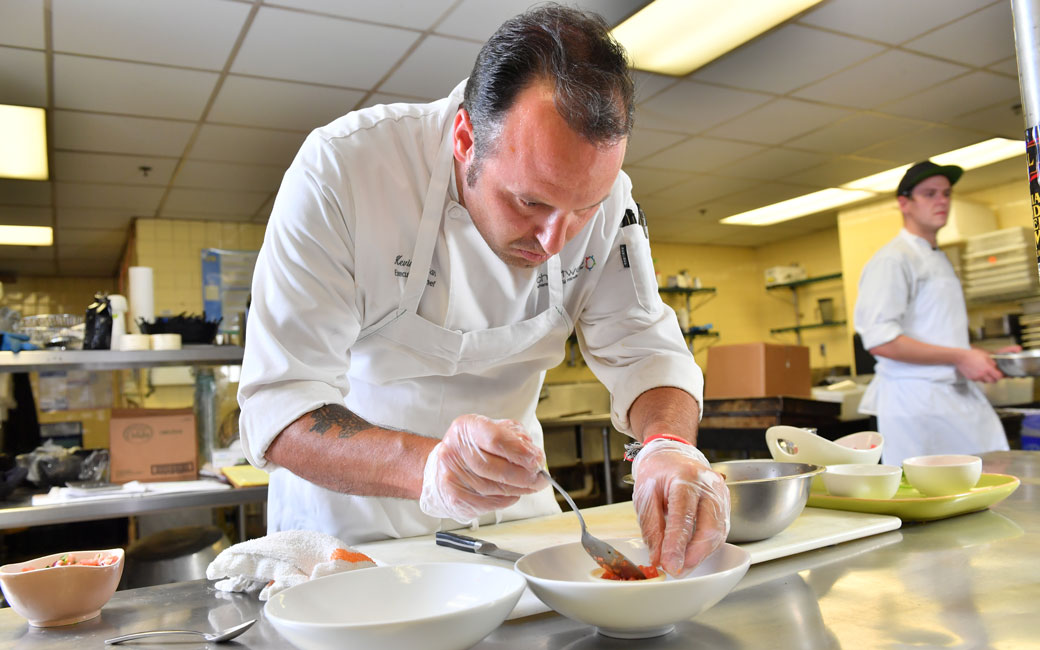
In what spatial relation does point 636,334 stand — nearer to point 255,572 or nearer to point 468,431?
point 468,431

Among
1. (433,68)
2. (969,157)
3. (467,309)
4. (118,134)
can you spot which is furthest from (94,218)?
(969,157)

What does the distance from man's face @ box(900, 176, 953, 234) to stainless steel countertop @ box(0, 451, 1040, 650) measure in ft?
7.93

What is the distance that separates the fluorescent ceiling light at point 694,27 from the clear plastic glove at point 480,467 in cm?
284

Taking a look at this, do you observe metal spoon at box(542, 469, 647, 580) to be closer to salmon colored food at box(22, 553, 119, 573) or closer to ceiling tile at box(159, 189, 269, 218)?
salmon colored food at box(22, 553, 119, 573)

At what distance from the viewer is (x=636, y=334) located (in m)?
1.54

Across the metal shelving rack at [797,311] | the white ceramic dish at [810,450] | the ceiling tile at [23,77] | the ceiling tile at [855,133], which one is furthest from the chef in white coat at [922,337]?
the metal shelving rack at [797,311]

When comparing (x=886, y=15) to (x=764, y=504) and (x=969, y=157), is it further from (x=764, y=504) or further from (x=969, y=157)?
(x=764, y=504)

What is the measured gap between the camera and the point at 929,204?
3.29 meters

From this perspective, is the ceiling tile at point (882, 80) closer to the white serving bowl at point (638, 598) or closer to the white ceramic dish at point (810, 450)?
the white ceramic dish at point (810, 450)

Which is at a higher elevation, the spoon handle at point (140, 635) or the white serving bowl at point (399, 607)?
the white serving bowl at point (399, 607)

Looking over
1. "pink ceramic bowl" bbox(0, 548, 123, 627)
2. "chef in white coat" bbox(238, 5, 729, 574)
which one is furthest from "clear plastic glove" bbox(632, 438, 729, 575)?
"pink ceramic bowl" bbox(0, 548, 123, 627)

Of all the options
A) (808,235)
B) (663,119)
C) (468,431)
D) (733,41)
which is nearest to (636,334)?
(468,431)

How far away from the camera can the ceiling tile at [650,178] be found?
575cm

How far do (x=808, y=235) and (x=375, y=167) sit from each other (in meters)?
8.02
